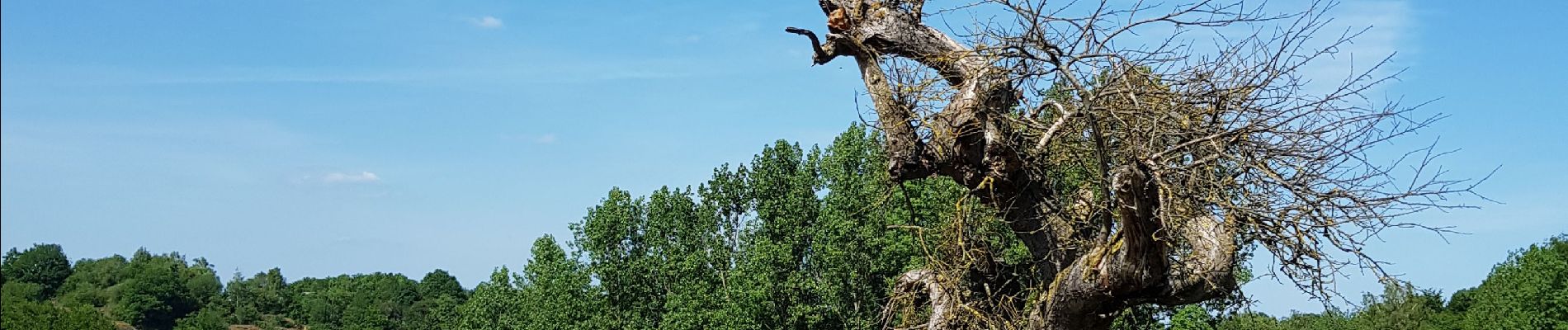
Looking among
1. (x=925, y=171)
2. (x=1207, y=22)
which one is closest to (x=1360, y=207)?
(x=1207, y=22)

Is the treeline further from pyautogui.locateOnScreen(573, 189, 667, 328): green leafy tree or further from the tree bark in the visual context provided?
the tree bark

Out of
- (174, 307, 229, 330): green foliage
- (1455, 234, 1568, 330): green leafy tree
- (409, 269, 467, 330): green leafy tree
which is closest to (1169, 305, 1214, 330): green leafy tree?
(1455, 234, 1568, 330): green leafy tree

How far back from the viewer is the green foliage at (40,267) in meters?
102

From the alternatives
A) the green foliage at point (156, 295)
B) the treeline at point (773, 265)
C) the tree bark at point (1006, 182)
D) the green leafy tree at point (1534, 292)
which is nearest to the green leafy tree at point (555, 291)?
the treeline at point (773, 265)

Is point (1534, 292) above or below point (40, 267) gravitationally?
below

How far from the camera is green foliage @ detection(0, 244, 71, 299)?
10212 cm

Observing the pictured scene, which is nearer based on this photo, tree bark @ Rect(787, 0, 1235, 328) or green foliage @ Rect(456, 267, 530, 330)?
tree bark @ Rect(787, 0, 1235, 328)

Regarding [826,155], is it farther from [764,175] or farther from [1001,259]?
[1001,259]

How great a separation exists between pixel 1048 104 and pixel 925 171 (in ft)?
3.53

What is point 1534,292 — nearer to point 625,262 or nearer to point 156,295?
point 625,262

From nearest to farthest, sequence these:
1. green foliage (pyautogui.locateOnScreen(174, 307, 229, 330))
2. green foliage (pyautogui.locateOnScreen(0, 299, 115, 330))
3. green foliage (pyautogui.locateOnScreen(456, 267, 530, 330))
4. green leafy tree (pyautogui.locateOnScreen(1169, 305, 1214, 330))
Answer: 1. green leafy tree (pyautogui.locateOnScreen(1169, 305, 1214, 330))
2. green foliage (pyautogui.locateOnScreen(456, 267, 530, 330))
3. green foliage (pyautogui.locateOnScreen(0, 299, 115, 330))
4. green foliage (pyautogui.locateOnScreen(174, 307, 229, 330))

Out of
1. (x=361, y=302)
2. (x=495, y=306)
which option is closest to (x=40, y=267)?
(x=361, y=302)

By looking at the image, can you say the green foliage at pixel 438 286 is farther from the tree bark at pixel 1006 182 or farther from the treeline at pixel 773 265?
the tree bark at pixel 1006 182

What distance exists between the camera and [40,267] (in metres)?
103
